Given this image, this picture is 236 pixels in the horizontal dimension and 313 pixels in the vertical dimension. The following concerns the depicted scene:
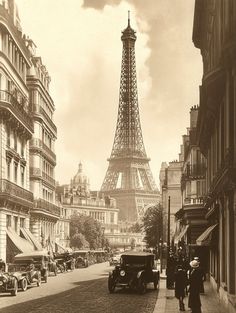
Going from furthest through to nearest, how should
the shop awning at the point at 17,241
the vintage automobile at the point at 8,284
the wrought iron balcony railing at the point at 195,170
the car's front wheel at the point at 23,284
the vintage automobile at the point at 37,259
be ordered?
the wrought iron balcony railing at the point at 195,170
the shop awning at the point at 17,241
the vintage automobile at the point at 37,259
the car's front wheel at the point at 23,284
the vintage automobile at the point at 8,284

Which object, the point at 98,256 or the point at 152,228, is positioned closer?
the point at 98,256

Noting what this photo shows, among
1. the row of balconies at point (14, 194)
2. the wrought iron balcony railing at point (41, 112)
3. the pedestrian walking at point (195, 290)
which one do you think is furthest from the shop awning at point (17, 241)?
the pedestrian walking at point (195, 290)

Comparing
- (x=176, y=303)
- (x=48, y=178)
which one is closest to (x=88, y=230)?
(x=48, y=178)

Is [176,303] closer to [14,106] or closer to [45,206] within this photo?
[14,106]

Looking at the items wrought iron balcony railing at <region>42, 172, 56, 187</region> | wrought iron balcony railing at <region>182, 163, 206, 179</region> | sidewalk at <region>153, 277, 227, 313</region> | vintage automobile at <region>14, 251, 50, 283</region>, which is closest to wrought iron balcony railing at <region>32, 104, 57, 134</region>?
wrought iron balcony railing at <region>42, 172, 56, 187</region>

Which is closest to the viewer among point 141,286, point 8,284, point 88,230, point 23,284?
point 8,284

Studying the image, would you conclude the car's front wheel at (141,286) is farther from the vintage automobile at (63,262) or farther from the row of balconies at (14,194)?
the vintage automobile at (63,262)
